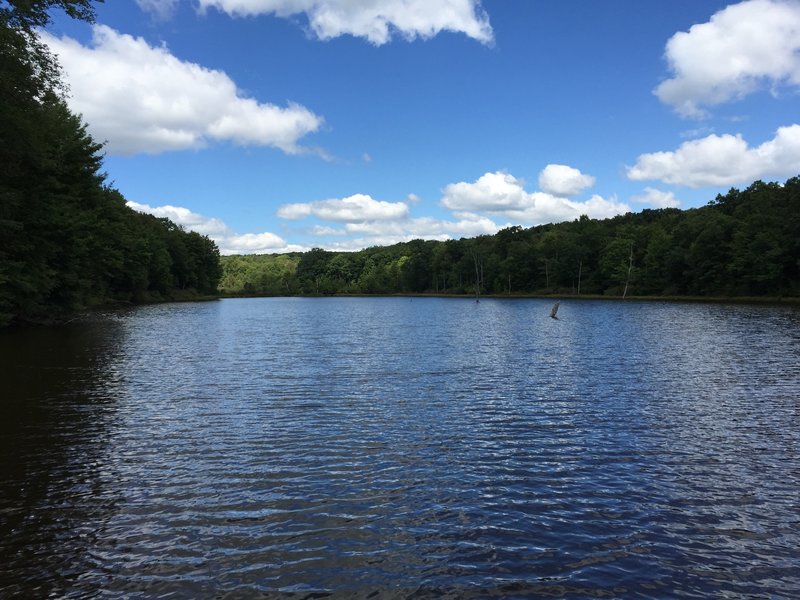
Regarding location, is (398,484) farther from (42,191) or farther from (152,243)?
(152,243)

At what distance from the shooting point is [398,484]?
35.9ft

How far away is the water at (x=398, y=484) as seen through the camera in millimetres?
7473

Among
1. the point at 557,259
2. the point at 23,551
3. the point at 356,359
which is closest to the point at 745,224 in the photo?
the point at 557,259

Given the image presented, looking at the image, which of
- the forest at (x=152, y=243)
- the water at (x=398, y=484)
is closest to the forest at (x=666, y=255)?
the forest at (x=152, y=243)

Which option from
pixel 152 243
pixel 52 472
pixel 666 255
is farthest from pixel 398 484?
pixel 666 255

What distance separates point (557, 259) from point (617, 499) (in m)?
162

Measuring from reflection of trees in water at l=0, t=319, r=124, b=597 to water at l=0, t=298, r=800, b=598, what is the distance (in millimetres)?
59

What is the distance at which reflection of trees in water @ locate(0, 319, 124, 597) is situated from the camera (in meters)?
7.60

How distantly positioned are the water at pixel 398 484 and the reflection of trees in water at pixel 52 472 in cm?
6

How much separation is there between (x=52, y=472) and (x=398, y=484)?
7.81 meters

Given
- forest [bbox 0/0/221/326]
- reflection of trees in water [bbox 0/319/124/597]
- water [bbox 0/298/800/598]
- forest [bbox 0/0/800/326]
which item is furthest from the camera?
forest [bbox 0/0/800/326]

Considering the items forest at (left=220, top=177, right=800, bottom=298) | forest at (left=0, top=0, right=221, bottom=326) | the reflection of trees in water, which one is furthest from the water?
forest at (left=220, top=177, right=800, bottom=298)

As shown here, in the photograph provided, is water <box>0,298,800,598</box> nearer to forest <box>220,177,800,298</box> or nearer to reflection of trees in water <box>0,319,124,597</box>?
reflection of trees in water <box>0,319,124,597</box>

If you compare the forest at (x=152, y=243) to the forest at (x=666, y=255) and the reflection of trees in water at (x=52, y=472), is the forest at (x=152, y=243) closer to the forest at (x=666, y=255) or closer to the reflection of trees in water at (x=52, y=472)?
the forest at (x=666, y=255)
